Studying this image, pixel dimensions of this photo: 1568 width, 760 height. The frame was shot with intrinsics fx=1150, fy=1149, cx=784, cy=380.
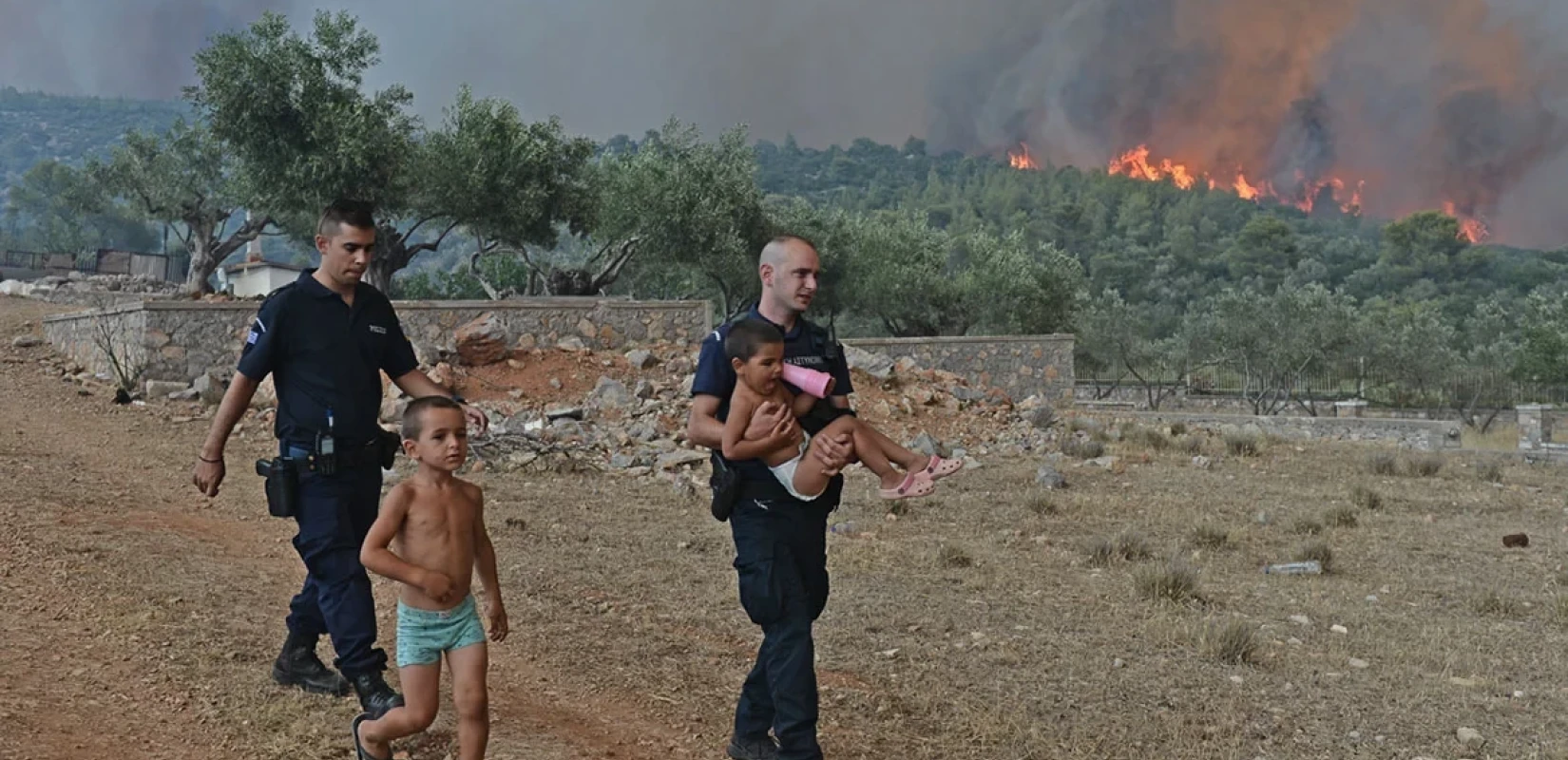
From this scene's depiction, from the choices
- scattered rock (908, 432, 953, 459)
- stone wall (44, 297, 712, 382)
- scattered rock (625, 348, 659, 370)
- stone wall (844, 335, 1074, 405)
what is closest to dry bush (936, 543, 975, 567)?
scattered rock (908, 432, 953, 459)

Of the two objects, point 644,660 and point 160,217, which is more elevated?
point 160,217

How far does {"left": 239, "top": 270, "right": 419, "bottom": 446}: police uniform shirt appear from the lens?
4551 millimetres

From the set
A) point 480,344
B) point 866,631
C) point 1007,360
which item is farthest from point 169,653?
point 1007,360

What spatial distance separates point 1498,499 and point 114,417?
18619 mm

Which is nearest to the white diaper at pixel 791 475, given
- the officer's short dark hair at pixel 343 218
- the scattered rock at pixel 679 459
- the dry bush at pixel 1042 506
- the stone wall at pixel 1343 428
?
the officer's short dark hair at pixel 343 218

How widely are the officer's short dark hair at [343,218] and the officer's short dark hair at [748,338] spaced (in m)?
1.56

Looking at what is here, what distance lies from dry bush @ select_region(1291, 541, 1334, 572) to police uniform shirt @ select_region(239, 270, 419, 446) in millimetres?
8625

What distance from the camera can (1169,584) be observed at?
8.61 metres

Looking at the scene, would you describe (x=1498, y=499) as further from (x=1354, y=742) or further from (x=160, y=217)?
(x=160, y=217)

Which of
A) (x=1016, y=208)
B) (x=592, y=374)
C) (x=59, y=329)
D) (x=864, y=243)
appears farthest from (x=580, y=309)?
(x=1016, y=208)

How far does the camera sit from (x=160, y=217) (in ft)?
138

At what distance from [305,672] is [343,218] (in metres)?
2.02

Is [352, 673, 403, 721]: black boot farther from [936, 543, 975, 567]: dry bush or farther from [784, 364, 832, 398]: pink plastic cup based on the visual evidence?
[936, 543, 975, 567]: dry bush

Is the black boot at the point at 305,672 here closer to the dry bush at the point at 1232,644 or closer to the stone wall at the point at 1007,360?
the dry bush at the point at 1232,644
